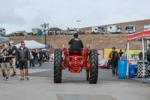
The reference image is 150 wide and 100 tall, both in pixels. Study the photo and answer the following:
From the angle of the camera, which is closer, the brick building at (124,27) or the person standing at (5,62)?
the person standing at (5,62)

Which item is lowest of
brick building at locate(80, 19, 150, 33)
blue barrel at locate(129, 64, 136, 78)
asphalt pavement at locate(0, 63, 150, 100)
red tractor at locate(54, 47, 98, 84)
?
asphalt pavement at locate(0, 63, 150, 100)

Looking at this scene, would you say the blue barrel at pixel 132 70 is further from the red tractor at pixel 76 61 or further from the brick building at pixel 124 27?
the brick building at pixel 124 27

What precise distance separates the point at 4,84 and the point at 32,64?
2191cm

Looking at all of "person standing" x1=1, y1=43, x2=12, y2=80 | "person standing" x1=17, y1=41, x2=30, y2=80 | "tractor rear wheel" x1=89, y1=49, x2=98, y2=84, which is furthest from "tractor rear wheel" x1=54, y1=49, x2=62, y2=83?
"person standing" x1=1, y1=43, x2=12, y2=80

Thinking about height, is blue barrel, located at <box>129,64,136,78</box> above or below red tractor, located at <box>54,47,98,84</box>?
below

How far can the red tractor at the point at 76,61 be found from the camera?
78.2ft

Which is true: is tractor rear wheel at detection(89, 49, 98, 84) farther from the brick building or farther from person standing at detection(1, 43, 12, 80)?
the brick building

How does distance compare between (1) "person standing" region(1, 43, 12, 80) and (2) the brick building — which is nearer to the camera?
(1) "person standing" region(1, 43, 12, 80)

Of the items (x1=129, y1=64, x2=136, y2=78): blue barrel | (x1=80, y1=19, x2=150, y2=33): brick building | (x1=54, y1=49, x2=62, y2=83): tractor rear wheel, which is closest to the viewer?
(x1=54, y1=49, x2=62, y2=83): tractor rear wheel

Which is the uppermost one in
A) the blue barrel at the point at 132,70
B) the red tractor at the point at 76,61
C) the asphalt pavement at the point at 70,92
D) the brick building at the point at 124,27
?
the brick building at the point at 124,27

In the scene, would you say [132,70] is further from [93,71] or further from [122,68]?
[93,71]

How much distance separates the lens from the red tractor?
23844mm

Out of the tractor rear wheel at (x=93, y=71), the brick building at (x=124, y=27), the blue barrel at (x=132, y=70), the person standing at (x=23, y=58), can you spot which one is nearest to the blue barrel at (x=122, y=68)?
the blue barrel at (x=132, y=70)

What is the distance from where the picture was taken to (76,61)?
24.3 metres
